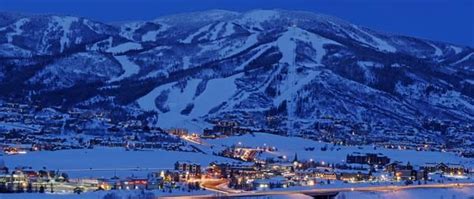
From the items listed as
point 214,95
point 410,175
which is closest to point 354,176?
point 410,175

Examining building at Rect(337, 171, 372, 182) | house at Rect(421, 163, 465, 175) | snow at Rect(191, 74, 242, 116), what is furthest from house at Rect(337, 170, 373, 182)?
snow at Rect(191, 74, 242, 116)

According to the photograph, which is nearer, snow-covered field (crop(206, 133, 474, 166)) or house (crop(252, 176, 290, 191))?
house (crop(252, 176, 290, 191))

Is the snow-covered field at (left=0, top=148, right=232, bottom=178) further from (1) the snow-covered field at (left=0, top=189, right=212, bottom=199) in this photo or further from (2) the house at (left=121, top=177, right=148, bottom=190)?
(1) the snow-covered field at (left=0, top=189, right=212, bottom=199)

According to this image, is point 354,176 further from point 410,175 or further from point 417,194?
point 417,194

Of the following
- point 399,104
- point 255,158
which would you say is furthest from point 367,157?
point 399,104

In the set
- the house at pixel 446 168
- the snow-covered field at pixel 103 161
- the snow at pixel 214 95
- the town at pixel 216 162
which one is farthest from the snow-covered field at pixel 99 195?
the snow at pixel 214 95

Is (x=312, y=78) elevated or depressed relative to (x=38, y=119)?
elevated

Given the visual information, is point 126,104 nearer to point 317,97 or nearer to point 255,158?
point 317,97
